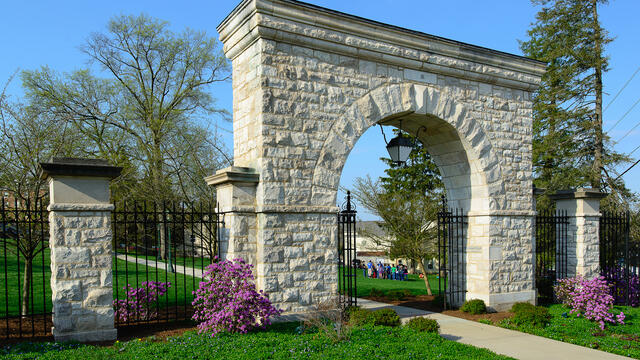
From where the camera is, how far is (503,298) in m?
9.36

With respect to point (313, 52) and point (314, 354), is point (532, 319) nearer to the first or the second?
point (314, 354)

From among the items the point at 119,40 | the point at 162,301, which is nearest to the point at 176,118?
the point at 119,40

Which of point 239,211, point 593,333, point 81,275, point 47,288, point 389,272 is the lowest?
point 389,272

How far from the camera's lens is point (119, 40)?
2277 centimetres

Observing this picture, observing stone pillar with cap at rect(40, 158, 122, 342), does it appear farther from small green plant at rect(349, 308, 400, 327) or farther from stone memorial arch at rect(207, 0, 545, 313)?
small green plant at rect(349, 308, 400, 327)

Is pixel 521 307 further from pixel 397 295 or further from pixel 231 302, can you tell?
pixel 231 302

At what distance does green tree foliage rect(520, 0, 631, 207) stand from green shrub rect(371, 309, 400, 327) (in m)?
14.1

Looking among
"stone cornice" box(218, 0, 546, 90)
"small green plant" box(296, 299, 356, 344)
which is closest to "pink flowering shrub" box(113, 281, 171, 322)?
"small green plant" box(296, 299, 356, 344)

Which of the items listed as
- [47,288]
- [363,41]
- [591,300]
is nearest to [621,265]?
[591,300]

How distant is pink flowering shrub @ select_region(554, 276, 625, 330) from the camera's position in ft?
27.8

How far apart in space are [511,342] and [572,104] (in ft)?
50.9

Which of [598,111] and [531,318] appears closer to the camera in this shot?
[531,318]

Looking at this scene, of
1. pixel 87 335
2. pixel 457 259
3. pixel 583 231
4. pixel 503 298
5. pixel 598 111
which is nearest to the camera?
pixel 87 335

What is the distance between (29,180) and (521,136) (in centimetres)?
1012
